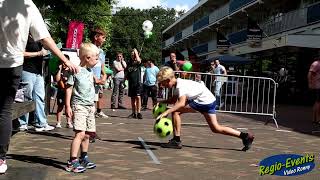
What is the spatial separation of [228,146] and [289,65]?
22.5 metres

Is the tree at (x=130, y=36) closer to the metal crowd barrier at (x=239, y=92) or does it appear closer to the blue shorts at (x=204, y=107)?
the metal crowd barrier at (x=239, y=92)

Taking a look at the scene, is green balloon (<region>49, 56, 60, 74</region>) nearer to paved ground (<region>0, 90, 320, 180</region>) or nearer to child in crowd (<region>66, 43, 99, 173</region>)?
paved ground (<region>0, 90, 320, 180</region>)

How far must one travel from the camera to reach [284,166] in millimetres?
4922

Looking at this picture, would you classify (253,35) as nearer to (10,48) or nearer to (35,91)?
(35,91)

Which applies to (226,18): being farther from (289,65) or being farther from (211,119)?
(211,119)

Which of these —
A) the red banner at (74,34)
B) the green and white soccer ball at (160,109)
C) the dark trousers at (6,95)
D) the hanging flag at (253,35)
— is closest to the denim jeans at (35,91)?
the green and white soccer ball at (160,109)

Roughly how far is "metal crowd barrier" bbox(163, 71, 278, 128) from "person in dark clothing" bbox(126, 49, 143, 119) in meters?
0.74

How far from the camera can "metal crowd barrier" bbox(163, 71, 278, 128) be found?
40.5 ft

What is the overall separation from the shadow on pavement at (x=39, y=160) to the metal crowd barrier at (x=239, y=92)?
248 inches

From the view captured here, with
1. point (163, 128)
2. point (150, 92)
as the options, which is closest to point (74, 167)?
point (163, 128)

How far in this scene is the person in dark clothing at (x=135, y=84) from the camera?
41.0ft

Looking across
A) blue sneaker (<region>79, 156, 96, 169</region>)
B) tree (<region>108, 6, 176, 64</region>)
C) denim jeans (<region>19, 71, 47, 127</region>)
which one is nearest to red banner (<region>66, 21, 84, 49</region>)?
denim jeans (<region>19, 71, 47, 127</region>)

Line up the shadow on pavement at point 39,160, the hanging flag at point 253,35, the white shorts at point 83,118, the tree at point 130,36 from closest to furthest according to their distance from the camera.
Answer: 1. the white shorts at point 83,118
2. the shadow on pavement at point 39,160
3. the hanging flag at point 253,35
4. the tree at point 130,36

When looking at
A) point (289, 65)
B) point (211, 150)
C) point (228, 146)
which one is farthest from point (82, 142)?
point (289, 65)
